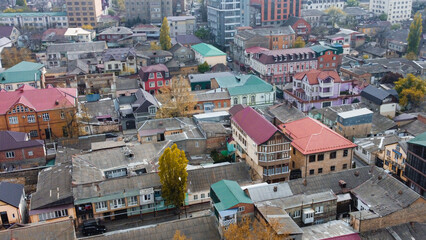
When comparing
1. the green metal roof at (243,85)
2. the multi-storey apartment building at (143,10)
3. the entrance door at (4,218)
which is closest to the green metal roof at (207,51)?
the green metal roof at (243,85)

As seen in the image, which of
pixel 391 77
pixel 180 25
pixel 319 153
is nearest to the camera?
pixel 319 153

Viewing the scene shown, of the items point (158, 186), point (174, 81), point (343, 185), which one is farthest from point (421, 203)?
point (174, 81)

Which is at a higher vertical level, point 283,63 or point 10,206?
point 283,63

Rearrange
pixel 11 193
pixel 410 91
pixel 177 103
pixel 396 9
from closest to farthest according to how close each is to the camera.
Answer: pixel 11 193, pixel 177 103, pixel 410 91, pixel 396 9

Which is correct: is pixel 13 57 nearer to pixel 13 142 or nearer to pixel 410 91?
pixel 13 142

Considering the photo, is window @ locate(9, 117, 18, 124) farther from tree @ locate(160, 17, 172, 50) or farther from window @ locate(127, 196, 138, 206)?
tree @ locate(160, 17, 172, 50)

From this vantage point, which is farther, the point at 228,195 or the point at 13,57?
the point at 13,57

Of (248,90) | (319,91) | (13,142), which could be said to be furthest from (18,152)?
(319,91)
